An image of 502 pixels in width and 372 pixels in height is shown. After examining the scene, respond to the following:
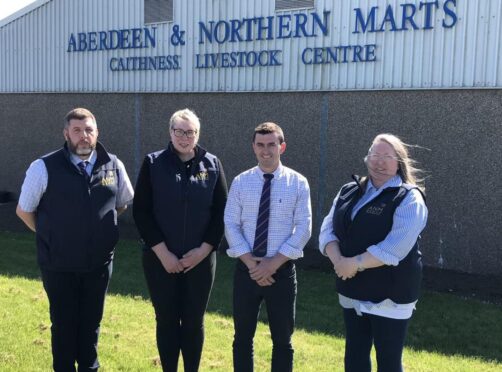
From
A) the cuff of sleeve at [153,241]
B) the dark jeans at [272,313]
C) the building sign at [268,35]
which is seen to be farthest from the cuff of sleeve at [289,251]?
the building sign at [268,35]

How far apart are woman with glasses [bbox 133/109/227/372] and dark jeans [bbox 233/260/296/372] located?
33 cm

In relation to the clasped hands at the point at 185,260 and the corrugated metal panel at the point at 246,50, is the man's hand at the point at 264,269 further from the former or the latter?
the corrugated metal panel at the point at 246,50

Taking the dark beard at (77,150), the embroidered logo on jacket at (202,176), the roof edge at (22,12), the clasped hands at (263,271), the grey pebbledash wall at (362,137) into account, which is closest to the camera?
the clasped hands at (263,271)

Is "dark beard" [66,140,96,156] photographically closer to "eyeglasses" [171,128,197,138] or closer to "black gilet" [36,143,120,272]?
"black gilet" [36,143,120,272]

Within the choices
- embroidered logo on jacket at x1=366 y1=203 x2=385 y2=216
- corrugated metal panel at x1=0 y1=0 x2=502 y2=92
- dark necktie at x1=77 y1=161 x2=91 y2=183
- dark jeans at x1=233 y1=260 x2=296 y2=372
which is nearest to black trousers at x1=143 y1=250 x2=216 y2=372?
dark jeans at x1=233 y1=260 x2=296 y2=372

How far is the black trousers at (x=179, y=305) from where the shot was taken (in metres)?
3.98

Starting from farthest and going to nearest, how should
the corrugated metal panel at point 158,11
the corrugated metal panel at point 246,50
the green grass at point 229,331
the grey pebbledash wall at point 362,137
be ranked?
the corrugated metal panel at point 158,11
the grey pebbledash wall at point 362,137
the corrugated metal panel at point 246,50
the green grass at point 229,331

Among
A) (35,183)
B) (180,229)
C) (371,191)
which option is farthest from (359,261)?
(35,183)

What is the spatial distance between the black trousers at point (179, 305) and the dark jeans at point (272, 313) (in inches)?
11.6

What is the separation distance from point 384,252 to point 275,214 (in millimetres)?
797

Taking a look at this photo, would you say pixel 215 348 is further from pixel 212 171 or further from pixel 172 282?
pixel 212 171

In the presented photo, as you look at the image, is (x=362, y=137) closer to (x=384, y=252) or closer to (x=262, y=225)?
(x=262, y=225)

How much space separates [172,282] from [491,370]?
285 cm

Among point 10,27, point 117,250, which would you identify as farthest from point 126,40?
point 117,250
